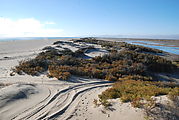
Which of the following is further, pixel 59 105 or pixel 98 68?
pixel 98 68

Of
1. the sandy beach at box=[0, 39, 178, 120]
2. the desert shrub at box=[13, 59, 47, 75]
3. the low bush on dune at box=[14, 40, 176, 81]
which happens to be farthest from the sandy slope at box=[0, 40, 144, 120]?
the desert shrub at box=[13, 59, 47, 75]

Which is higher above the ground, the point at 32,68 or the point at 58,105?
the point at 32,68

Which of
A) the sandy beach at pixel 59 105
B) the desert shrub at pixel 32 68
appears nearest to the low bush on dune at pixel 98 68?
the desert shrub at pixel 32 68

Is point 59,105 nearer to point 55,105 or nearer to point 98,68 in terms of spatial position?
point 55,105

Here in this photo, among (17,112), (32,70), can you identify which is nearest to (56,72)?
(32,70)

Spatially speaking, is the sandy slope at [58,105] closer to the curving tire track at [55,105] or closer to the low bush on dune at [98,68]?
the curving tire track at [55,105]

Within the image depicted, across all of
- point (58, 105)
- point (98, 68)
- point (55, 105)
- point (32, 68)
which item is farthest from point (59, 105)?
point (98, 68)

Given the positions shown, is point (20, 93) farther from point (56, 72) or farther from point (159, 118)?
point (159, 118)

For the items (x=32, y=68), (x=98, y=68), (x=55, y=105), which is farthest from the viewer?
(x=98, y=68)

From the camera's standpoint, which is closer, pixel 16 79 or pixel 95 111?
pixel 95 111

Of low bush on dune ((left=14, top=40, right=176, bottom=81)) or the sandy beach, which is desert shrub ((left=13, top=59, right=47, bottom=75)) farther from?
the sandy beach

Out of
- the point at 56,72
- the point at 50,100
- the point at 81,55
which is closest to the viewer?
the point at 50,100
